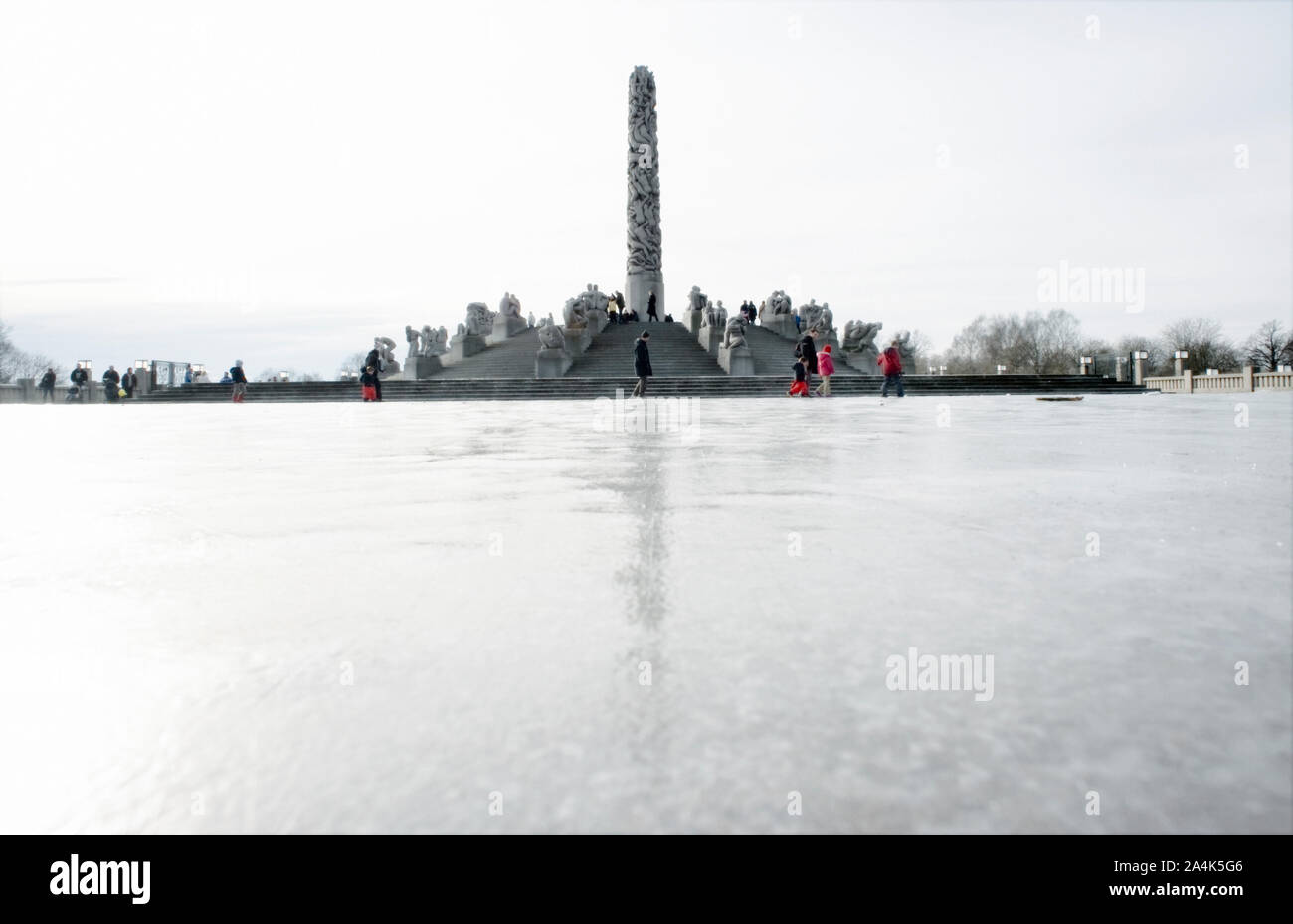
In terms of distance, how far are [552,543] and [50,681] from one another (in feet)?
4.97

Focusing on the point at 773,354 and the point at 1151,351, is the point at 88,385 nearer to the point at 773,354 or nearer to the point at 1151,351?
the point at 773,354

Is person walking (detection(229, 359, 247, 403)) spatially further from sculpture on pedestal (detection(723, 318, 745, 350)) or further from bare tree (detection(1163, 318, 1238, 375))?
bare tree (detection(1163, 318, 1238, 375))

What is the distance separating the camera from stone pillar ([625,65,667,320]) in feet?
134

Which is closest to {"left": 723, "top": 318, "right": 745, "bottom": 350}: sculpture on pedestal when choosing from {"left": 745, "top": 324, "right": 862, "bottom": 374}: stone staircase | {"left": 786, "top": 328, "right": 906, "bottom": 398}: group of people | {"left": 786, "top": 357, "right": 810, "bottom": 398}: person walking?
{"left": 745, "top": 324, "right": 862, "bottom": 374}: stone staircase

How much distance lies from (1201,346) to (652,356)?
48.6 metres

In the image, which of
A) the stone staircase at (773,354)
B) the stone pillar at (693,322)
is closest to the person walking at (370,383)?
the stone staircase at (773,354)

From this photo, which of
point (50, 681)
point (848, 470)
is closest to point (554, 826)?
point (50, 681)

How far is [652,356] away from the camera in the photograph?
104 feet

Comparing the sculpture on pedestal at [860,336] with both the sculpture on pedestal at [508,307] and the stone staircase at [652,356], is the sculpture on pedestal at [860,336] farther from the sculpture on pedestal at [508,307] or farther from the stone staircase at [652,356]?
the sculpture on pedestal at [508,307]

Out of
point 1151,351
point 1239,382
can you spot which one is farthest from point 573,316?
point 1151,351

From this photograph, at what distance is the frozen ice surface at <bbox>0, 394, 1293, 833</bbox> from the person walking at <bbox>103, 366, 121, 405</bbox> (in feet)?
104

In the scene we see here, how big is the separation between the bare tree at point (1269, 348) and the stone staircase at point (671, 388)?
38.1m

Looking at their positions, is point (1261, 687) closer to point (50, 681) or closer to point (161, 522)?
point (50, 681)

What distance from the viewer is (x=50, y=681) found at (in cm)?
160
